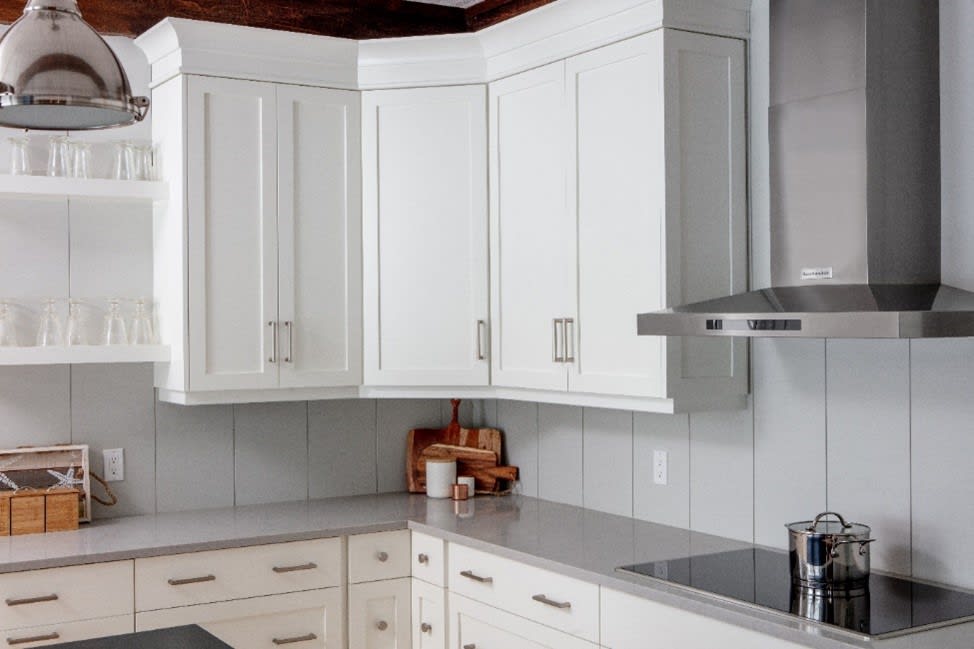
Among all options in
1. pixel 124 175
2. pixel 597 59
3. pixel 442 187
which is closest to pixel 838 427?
pixel 597 59

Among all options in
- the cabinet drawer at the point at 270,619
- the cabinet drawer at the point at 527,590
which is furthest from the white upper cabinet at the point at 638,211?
the cabinet drawer at the point at 270,619

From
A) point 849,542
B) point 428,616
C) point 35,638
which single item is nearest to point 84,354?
point 35,638

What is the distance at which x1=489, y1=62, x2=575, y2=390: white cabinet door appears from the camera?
341 centimetres

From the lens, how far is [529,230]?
3.55m

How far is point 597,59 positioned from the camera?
3246 millimetres

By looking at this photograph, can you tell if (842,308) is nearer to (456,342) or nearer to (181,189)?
(456,342)

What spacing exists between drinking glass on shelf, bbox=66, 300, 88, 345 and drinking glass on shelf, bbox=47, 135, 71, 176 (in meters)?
0.40

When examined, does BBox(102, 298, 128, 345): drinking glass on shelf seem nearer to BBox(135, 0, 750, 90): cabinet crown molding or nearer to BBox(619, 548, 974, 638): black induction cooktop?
BBox(135, 0, 750, 90): cabinet crown molding

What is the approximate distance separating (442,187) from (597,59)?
761 millimetres

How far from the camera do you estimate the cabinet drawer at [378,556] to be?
11.6ft

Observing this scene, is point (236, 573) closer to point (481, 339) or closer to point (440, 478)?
point (440, 478)

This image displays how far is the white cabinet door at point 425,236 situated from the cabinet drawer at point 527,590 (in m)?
0.66

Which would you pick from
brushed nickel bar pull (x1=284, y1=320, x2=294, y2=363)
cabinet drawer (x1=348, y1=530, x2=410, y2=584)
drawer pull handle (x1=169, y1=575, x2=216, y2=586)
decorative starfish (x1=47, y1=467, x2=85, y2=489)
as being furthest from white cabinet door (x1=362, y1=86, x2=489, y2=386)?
decorative starfish (x1=47, y1=467, x2=85, y2=489)

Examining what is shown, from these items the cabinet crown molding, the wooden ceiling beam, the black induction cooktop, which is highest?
the wooden ceiling beam
